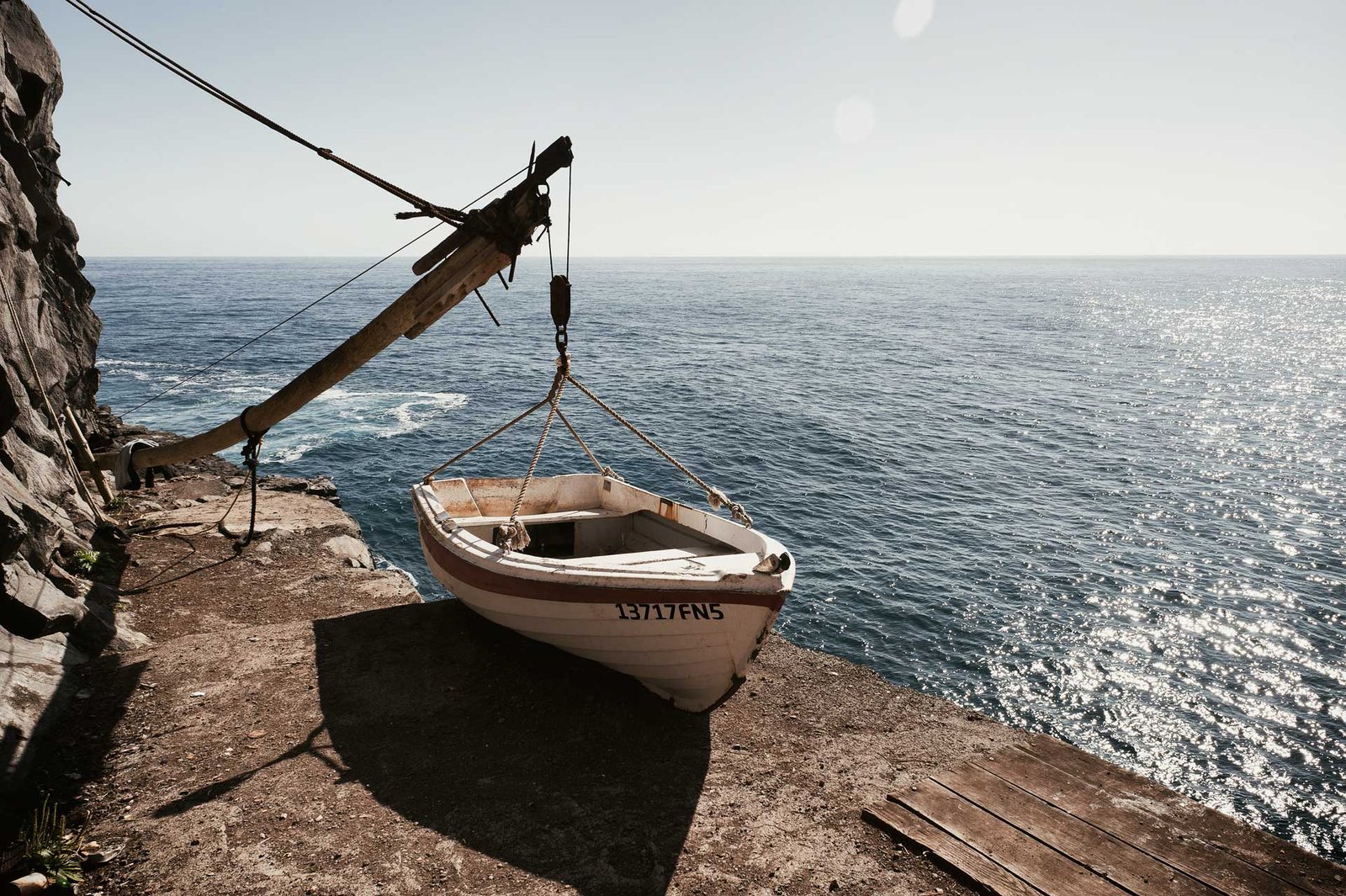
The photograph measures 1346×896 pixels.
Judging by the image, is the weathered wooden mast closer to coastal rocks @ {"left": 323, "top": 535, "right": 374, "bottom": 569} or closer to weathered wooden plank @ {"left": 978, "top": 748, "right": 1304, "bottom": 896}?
coastal rocks @ {"left": 323, "top": 535, "right": 374, "bottom": 569}

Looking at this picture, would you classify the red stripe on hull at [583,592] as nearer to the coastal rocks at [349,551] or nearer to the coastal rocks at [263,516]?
the coastal rocks at [349,551]

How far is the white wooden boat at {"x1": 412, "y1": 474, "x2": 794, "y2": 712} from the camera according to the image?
343 inches

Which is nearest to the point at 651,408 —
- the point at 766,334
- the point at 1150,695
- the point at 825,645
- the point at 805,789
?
the point at 825,645

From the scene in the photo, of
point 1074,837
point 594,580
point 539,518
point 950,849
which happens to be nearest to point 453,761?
point 594,580

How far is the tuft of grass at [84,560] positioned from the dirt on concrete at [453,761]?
0.54 m

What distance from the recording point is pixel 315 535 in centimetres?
1639

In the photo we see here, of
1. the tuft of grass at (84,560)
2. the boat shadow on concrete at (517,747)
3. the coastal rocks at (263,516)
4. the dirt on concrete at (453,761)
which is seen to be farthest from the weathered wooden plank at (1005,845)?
the coastal rocks at (263,516)

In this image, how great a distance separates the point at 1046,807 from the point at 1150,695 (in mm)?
10261

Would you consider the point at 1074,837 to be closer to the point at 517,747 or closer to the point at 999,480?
the point at 517,747

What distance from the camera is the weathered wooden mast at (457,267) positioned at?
9484 millimetres

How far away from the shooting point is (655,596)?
882cm

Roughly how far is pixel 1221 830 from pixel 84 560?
58.5 ft

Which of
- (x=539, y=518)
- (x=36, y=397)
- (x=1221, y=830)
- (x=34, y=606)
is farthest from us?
(x=36, y=397)

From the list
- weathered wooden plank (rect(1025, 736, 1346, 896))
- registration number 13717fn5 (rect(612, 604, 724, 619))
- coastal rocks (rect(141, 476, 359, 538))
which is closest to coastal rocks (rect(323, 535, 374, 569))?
coastal rocks (rect(141, 476, 359, 538))
